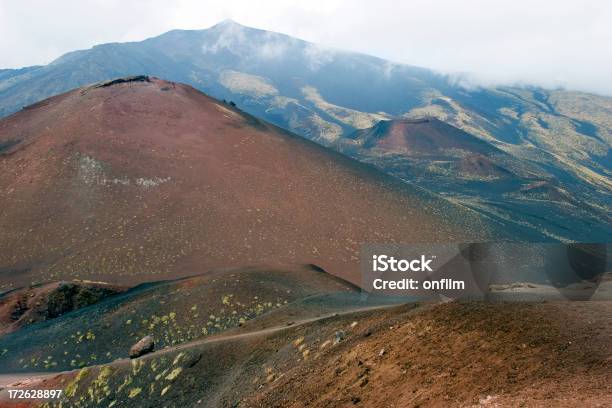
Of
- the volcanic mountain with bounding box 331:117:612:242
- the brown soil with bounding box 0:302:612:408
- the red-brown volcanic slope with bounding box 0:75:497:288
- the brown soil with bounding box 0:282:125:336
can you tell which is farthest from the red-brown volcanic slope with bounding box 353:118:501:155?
the brown soil with bounding box 0:302:612:408

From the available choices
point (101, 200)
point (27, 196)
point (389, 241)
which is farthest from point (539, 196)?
point (27, 196)

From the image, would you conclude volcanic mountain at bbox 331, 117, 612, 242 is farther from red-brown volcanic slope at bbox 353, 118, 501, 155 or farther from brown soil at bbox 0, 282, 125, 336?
brown soil at bbox 0, 282, 125, 336

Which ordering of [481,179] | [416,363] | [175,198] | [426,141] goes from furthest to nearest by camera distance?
1. [426,141]
2. [481,179]
3. [175,198]
4. [416,363]

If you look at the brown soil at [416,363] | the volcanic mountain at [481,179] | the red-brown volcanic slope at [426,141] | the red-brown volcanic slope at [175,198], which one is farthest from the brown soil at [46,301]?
the red-brown volcanic slope at [426,141]

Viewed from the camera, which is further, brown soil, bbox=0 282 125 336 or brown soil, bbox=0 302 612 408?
brown soil, bbox=0 282 125 336

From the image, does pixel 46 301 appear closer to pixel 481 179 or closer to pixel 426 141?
pixel 481 179

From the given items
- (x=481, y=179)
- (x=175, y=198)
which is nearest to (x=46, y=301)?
(x=175, y=198)

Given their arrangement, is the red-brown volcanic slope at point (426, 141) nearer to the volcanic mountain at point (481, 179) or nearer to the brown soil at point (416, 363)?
the volcanic mountain at point (481, 179)

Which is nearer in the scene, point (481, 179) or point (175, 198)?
point (175, 198)
